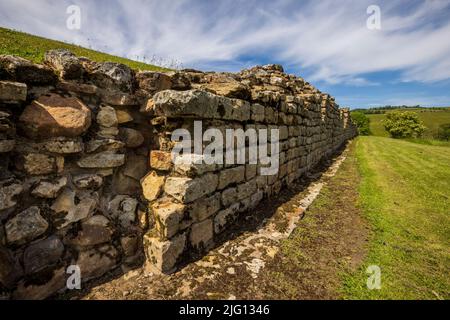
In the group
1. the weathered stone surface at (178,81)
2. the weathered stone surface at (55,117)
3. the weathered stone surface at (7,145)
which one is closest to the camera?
the weathered stone surface at (7,145)

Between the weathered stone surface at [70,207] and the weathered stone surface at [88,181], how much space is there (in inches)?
3.9


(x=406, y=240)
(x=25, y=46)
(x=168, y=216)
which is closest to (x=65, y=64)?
(x=168, y=216)

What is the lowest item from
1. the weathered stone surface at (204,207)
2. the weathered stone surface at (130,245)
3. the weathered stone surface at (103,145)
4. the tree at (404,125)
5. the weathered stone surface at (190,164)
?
the weathered stone surface at (130,245)

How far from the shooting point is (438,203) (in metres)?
5.29

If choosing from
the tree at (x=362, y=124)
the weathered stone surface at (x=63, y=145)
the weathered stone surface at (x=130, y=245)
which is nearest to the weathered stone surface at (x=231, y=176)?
the weathered stone surface at (x=130, y=245)

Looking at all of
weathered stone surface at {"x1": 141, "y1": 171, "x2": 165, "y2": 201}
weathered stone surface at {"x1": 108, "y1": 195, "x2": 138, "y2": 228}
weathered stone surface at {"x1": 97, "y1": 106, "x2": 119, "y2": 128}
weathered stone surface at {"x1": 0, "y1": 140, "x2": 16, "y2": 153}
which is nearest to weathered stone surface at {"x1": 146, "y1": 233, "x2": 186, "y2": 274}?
weathered stone surface at {"x1": 108, "y1": 195, "x2": 138, "y2": 228}

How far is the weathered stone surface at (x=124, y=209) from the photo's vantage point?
280 centimetres

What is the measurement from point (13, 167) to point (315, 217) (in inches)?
164

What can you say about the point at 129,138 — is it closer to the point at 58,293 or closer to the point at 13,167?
the point at 13,167

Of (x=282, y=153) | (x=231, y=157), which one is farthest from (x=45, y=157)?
(x=282, y=153)

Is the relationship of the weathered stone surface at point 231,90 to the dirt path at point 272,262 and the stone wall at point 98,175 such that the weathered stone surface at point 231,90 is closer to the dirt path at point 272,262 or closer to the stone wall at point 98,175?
the stone wall at point 98,175

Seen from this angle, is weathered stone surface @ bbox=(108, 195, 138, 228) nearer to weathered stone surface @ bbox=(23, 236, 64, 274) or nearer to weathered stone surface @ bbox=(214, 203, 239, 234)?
weathered stone surface @ bbox=(23, 236, 64, 274)

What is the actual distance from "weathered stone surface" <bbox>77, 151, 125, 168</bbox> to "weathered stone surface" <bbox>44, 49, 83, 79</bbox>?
2.79 ft

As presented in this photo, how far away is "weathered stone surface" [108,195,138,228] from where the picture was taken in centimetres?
280
